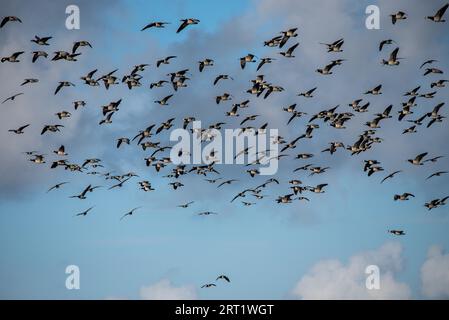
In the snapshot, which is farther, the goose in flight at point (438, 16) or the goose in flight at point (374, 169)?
the goose in flight at point (374, 169)

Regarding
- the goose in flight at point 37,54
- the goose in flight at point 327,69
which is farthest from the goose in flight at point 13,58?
the goose in flight at point 327,69

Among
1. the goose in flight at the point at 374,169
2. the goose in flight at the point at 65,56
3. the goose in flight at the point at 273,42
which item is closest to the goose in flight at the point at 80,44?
the goose in flight at the point at 65,56

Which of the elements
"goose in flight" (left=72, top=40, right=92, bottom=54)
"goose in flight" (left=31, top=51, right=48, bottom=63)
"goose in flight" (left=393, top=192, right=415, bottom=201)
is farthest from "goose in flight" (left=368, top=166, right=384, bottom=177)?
"goose in flight" (left=31, top=51, right=48, bottom=63)

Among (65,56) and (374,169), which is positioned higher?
(65,56)

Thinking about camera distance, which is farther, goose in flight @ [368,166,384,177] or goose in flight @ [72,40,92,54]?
goose in flight @ [368,166,384,177]

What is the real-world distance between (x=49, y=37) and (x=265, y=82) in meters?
24.3

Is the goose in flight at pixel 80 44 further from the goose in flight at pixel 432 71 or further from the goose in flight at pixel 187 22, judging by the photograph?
the goose in flight at pixel 432 71

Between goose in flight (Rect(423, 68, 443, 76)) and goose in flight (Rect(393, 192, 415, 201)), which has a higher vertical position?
goose in flight (Rect(423, 68, 443, 76))

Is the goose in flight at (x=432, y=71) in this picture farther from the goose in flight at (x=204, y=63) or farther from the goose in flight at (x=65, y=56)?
the goose in flight at (x=65, y=56)

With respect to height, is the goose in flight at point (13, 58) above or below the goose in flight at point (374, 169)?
above

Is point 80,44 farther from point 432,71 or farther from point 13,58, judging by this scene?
point 432,71

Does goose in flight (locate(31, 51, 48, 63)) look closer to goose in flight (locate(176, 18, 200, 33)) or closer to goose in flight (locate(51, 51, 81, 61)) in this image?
goose in flight (locate(51, 51, 81, 61))

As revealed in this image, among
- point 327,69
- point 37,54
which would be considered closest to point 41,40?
point 37,54

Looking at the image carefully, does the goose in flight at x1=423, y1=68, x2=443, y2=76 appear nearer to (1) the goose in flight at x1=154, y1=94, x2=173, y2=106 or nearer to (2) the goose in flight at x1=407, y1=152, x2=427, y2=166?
(2) the goose in flight at x1=407, y1=152, x2=427, y2=166
